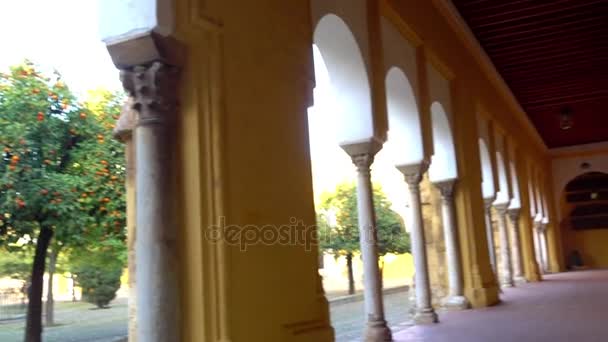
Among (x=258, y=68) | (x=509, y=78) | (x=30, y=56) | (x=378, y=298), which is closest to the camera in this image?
(x=258, y=68)

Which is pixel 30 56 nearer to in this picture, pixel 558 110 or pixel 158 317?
pixel 158 317

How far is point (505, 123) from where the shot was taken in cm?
1346

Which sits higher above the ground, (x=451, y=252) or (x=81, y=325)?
(x=451, y=252)

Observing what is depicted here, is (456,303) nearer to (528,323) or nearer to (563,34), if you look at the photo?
(528,323)

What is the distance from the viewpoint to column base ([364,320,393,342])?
5.71 meters

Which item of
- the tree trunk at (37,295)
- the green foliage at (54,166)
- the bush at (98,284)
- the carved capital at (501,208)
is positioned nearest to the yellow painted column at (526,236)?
the carved capital at (501,208)

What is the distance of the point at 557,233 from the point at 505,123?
29.3 ft

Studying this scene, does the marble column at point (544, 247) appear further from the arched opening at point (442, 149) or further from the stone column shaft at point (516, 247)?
the arched opening at point (442, 149)

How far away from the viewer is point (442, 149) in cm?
900

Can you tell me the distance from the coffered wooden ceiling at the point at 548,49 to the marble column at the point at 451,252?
258 centimetres

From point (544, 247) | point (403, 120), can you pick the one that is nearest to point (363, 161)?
point (403, 120)

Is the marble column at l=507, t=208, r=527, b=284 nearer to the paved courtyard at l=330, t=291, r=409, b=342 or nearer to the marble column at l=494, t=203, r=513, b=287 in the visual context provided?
the marble column at l=494, t=203, r=513, b=287

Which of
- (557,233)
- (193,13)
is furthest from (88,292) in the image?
(557,233)

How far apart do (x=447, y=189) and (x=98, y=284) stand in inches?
290
